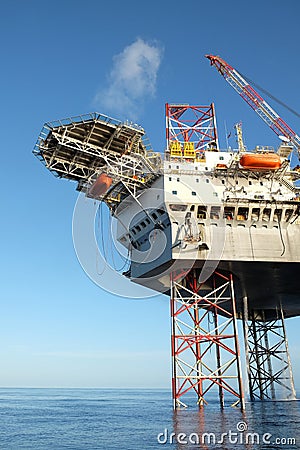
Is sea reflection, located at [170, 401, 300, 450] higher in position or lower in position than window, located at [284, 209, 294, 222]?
lower

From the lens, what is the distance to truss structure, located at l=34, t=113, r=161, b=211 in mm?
22844

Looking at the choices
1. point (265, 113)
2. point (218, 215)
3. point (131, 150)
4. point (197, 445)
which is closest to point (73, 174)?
point (131, 150)

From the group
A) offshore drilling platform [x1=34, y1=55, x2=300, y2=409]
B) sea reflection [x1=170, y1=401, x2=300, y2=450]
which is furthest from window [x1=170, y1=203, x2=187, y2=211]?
sea reflection [x1=170, y1=401, x2=300, y2=450]

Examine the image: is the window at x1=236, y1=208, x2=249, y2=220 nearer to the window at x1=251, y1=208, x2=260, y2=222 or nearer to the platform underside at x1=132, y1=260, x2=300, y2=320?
the window at x1=251, y1=208, x2=260, y2=222

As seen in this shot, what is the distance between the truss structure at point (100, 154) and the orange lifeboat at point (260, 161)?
4.90m

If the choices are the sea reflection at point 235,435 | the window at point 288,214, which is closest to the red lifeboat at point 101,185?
the window at point 288,214

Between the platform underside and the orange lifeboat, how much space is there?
5.38 metres

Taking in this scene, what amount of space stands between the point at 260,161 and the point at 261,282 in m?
8.05

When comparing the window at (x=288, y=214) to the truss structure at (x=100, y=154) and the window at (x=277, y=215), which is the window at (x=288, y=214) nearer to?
the window at (x=277, y=215)

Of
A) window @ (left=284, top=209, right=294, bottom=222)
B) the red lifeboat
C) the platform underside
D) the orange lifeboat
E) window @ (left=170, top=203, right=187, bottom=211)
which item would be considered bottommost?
the platform underside

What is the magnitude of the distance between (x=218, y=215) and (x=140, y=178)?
4945 millimetres

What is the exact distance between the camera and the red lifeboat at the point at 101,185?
23922mm

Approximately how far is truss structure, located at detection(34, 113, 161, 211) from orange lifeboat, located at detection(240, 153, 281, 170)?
4.90 meters

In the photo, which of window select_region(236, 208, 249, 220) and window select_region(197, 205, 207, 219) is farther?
window select_region(236, 208, 249, 220)
